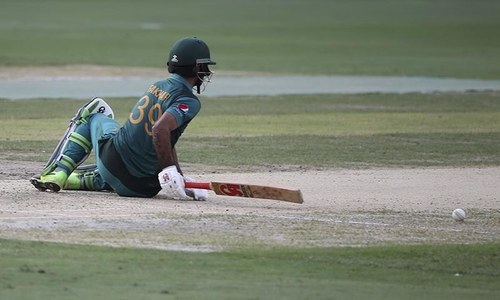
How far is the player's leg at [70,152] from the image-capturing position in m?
11.8

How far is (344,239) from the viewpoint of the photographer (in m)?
9.95

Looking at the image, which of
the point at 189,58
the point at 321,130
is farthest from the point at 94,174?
the point at 321,130

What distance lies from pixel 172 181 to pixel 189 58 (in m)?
1.13

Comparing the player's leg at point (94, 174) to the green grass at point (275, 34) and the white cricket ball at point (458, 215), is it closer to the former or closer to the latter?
the white cricket ball at point (458, 215)

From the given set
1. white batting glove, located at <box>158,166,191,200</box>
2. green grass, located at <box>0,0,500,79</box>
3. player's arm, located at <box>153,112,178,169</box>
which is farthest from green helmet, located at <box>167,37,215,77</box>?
green grass, located at <box>0,0,500,79</box>

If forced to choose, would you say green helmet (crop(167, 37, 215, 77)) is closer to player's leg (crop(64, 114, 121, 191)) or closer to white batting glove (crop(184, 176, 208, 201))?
player's leg (crop(64, 114, 121, 191))

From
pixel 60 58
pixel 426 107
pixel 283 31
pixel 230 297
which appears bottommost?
pixel 230 297

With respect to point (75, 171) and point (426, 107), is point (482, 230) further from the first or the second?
point (426, 107)

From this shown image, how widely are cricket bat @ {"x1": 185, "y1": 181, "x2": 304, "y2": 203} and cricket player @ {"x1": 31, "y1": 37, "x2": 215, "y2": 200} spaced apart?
0.58 ft

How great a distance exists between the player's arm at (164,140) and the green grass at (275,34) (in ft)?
73.4

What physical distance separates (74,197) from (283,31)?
1566 inches

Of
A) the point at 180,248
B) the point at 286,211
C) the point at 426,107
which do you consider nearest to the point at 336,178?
the point at 286,211

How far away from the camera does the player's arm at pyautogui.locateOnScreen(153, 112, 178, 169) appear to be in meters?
11.3

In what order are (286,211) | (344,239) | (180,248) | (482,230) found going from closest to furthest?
(180,248), (344,239), (482,230), (286,211)
